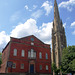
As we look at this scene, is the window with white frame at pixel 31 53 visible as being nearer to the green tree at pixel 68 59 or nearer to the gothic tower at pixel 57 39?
the green tree at pixel 68 59

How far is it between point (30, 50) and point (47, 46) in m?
5.90

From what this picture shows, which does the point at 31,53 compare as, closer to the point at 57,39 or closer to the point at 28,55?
the point at 28,55

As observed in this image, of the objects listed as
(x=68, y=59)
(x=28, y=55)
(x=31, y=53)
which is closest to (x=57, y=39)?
(x=68, y=59)

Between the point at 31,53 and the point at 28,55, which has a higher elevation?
the point at 31,53

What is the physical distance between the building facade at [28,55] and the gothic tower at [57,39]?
113ft

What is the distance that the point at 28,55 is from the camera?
1135 inches

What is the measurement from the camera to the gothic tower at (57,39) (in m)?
65.6

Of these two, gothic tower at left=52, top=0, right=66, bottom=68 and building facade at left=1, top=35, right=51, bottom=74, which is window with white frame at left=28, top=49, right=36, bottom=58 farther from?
gothic tower at left=52, top=0, right=66, bottom=68

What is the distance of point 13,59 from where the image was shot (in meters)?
26.5

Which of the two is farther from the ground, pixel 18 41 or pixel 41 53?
pixel 18 41

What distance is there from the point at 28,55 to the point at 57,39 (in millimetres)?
43623

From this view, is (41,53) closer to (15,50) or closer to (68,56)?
(15,50)

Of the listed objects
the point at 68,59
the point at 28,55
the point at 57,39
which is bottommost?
the point at 68,59

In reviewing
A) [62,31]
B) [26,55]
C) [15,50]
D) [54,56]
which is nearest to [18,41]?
[15,50]
